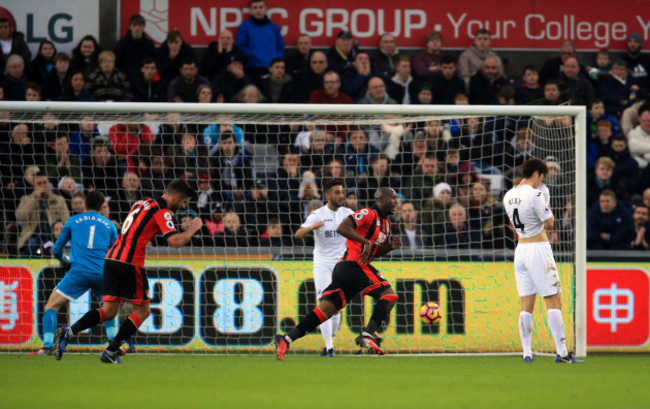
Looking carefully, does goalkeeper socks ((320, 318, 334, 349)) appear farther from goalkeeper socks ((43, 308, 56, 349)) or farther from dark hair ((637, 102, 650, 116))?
dark hair ((637, 102, 650, 116))

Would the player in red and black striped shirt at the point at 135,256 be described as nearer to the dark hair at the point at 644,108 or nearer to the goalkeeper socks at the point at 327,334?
the goalkeeper socks at the point at 327,334

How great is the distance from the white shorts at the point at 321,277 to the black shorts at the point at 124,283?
2576 millimetres

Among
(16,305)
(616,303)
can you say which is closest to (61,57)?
(16,305)

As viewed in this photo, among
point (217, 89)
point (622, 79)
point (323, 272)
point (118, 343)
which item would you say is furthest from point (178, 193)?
point (622, 79)

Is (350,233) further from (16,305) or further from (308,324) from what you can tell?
(16,305)

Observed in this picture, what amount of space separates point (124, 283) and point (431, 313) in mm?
4328

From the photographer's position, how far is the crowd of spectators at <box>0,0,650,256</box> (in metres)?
14.0

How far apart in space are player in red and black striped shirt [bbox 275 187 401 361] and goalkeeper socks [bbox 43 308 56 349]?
8.59 ft

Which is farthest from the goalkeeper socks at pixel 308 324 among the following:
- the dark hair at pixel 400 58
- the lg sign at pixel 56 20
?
the lg sign at pixel 56 20

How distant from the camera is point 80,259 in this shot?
1170 cm

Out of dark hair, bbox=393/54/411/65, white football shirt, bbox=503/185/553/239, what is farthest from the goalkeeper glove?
dark hair, bbox=393/54/411/65

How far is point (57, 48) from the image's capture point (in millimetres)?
17406

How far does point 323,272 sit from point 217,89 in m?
4.92

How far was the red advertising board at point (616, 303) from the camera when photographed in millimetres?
13383
